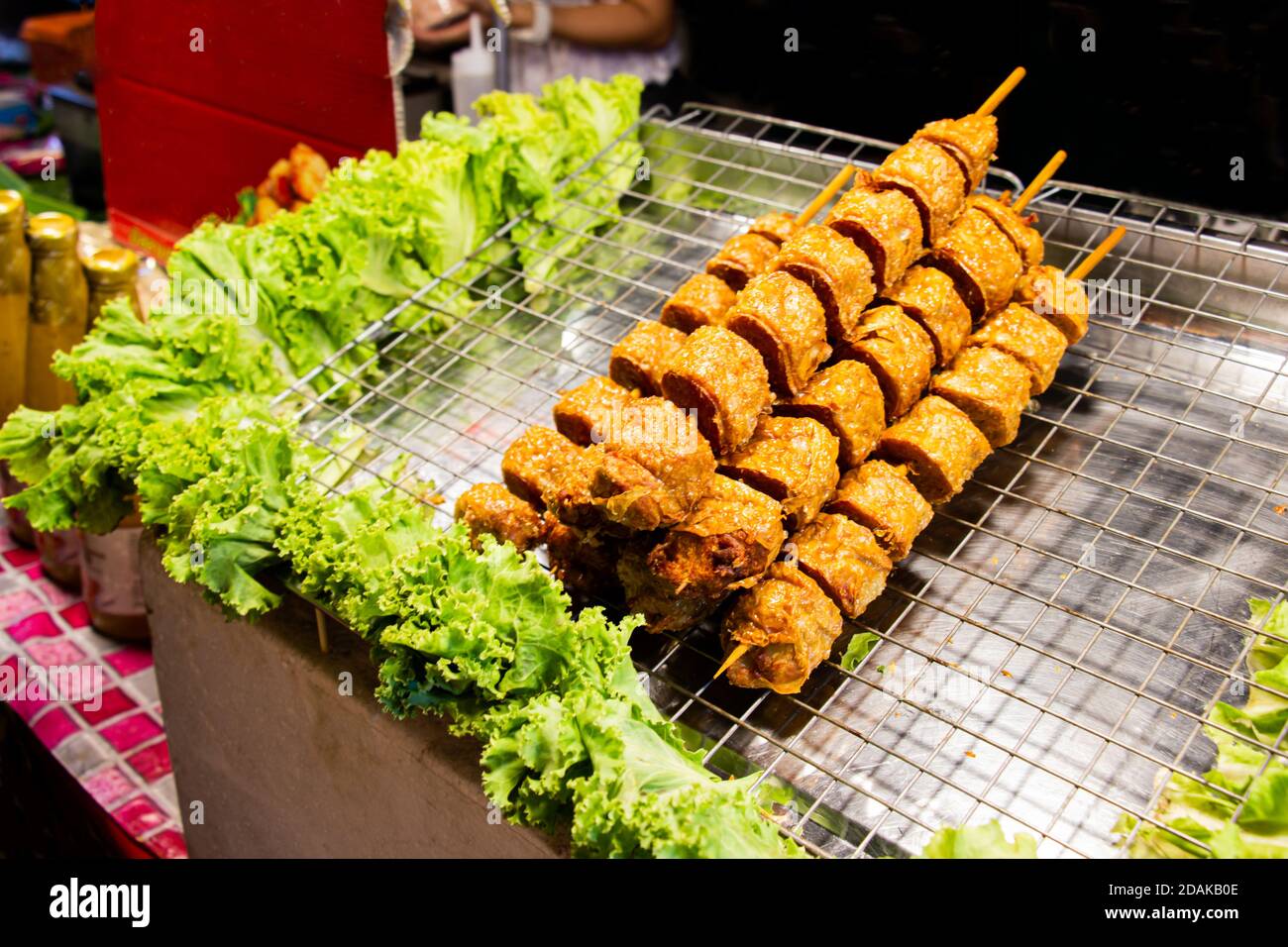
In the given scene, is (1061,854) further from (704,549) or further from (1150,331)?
(1150,331)

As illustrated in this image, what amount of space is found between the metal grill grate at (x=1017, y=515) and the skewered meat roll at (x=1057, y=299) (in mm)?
199

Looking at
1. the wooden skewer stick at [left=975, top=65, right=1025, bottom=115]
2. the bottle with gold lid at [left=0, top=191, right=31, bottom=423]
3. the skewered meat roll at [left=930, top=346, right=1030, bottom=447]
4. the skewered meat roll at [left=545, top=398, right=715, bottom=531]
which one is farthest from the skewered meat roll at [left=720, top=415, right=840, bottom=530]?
the bottle with gold lid at [left=0, top=191, right=31, bottom=423]

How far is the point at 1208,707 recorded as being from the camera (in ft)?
8.40

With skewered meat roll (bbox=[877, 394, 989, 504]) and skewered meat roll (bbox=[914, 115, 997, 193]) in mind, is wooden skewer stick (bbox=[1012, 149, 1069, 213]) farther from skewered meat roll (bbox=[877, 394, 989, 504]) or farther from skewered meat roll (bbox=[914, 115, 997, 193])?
skewered meat roll (bbox=[877, 394, 989, 504])

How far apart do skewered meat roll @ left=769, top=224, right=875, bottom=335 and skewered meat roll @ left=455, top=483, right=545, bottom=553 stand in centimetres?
102

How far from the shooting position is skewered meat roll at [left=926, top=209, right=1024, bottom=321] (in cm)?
339

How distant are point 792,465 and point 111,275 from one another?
2.95 metres

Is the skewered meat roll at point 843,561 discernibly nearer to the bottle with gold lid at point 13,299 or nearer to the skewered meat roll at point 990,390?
the skewered meat roll at point 990,390

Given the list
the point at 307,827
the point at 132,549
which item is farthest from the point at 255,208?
the point at 307,827

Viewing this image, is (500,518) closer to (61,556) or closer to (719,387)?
(719,387)

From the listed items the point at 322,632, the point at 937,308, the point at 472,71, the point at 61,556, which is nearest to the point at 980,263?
the point at 937,308

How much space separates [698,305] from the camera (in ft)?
11.0

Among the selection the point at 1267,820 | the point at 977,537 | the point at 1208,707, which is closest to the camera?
the point at 1267,820

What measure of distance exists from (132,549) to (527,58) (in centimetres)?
352
